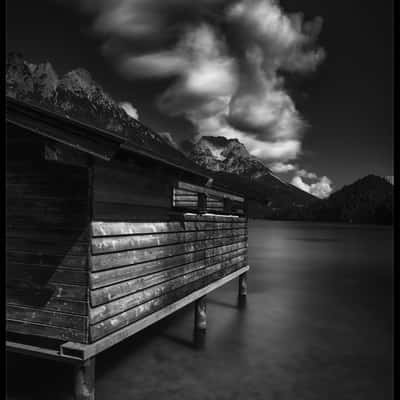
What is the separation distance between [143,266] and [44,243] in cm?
175

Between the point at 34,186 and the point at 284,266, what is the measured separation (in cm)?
2793

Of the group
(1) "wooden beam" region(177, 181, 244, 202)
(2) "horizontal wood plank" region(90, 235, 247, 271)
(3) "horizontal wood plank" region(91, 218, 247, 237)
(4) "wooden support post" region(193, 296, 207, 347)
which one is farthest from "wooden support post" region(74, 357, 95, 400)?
(4) "wooden support post" region(193, 296, 207, 347)

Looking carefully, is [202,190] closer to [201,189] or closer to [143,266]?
[201,189]

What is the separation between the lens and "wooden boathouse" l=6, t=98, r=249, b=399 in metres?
4.29

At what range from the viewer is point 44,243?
5086mm

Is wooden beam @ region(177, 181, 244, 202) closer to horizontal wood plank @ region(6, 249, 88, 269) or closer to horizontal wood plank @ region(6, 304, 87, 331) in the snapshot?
horizontal wood plank @ region(6, 249, 88, 269)

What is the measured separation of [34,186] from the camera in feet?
17.1

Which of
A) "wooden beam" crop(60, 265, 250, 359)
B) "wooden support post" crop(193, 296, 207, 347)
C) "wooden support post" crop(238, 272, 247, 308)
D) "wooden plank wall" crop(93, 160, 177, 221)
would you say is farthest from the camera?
"wooden support post" crop(238, 272, 247, 308)

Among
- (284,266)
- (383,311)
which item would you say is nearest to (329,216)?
(284,266)

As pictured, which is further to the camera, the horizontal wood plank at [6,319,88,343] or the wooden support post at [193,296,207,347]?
the wooden support post at [193,296,207,347]

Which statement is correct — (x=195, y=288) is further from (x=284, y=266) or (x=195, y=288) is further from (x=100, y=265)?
(x=284, y=266)

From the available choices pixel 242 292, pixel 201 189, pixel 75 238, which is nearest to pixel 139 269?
pixel 75 238

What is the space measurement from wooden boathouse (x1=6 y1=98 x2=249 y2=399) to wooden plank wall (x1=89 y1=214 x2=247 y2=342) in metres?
0.02

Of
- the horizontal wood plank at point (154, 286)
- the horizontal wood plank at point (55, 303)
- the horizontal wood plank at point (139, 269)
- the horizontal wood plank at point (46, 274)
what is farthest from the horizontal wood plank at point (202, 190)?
the horizontal wood plank at point (55, 303)
